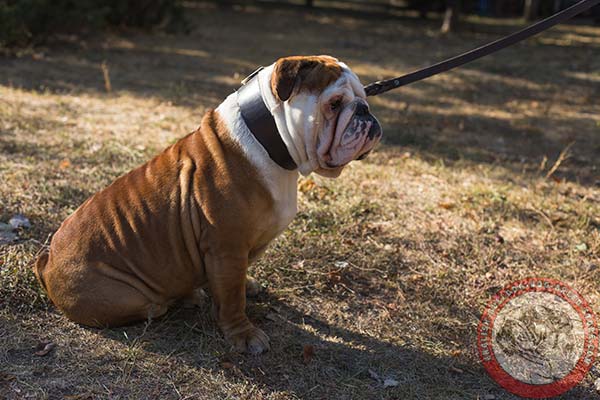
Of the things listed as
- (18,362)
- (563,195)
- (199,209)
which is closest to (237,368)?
(199,209)

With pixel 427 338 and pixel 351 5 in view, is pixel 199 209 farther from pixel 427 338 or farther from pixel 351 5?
pixel 351 5

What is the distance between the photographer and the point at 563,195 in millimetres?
5781

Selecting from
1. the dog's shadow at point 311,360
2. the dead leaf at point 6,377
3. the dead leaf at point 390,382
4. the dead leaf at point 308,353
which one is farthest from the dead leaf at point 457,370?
the dead leaf at point 6,377

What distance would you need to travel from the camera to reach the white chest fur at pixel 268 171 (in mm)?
3150

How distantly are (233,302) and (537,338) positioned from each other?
69.3 inches

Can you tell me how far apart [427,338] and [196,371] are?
4.40 feet

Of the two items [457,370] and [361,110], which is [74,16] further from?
[457,370]

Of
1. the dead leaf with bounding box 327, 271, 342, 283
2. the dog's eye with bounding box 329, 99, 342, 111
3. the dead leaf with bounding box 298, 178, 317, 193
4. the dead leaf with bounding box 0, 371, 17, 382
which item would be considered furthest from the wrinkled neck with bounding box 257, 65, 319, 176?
the dead leaf with bounding box 298, 178, 317, 193

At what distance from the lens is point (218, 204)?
125 inches

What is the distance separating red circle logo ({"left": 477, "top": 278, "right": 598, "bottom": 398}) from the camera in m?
3.41

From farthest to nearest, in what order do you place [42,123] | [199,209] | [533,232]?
[42,123], [533,232], [199,209]

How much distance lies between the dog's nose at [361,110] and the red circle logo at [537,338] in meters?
1.56

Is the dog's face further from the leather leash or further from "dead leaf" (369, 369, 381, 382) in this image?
"dead leaf" (369, 369, 381, 382)

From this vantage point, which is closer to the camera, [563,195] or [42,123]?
[563,195]
